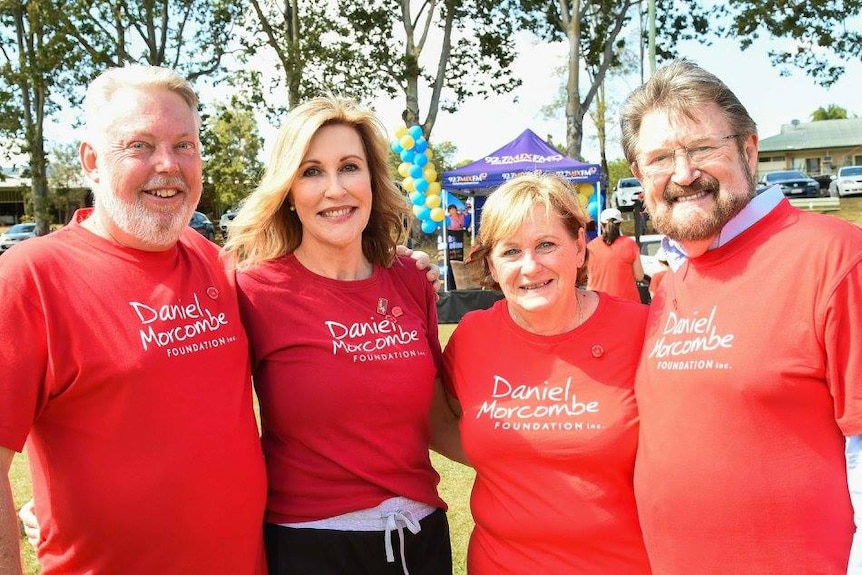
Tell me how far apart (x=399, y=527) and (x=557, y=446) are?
1.95 feet

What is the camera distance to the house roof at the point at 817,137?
200ft

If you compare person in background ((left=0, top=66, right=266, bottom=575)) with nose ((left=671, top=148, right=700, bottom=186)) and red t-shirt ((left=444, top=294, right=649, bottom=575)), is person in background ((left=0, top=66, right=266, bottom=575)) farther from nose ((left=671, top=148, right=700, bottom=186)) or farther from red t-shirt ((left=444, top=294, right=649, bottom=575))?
nose ((left=671, top=148, right=700, bottom=186))

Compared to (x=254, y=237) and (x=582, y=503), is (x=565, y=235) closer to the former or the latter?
(x=582, y=503)

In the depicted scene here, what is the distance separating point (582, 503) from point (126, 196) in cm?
170

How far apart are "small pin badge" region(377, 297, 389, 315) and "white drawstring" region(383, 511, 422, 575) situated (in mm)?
704

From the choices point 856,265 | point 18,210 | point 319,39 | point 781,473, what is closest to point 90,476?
point 781,473

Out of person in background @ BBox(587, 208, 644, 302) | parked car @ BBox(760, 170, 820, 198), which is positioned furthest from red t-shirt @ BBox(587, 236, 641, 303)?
parked car @ BBox(760, 170, 820, 198)

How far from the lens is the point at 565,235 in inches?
101

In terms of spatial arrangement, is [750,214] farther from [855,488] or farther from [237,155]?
[237,155]

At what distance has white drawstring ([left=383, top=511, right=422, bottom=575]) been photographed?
243cm

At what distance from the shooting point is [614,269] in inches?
362

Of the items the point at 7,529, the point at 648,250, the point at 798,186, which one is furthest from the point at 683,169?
the point at 798,186

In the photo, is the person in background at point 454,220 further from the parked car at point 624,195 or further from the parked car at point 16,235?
the parked car at point 16,235

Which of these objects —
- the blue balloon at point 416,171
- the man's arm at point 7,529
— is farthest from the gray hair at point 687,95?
the blue balloon at point 416,171
